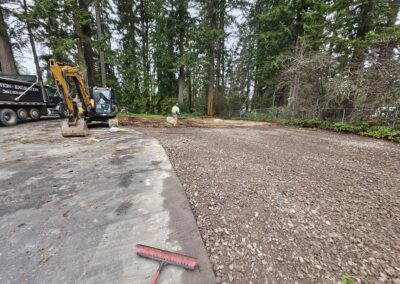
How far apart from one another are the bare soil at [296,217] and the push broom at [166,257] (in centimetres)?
23

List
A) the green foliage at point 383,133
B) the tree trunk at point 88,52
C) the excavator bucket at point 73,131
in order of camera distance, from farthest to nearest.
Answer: the tree trunk at point 88,52 → the green foliage at point 383,133 → the excavator bucket at point 73,131

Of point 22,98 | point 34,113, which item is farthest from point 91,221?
point 34,113

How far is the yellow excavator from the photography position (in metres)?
6.58

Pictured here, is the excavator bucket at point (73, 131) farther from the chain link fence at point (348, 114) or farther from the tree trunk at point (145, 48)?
the tree trunk at point (145, 48)

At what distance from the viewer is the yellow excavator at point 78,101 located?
259 inches

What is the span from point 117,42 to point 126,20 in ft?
7.72

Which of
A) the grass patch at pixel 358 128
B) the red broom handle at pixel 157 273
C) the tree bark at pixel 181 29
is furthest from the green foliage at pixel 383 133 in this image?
the tree bark at pixel 181 29

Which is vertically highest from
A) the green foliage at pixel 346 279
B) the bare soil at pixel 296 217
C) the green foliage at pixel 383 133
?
the green foliage at pixel 383 133

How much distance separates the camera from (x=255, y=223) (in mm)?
2123

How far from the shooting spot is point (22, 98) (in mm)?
8992

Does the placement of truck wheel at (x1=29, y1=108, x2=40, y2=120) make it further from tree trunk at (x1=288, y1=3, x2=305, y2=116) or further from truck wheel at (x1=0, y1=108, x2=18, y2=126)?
tree trunk at (x1=288, y1=3, x2=305, y2=116)

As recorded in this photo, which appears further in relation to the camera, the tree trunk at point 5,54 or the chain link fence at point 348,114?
the tree trunk at point 5,54

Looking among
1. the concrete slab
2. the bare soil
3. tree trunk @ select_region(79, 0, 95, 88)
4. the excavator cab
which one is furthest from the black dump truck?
the bare soil

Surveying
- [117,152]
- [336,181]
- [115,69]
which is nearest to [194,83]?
[115,69]
